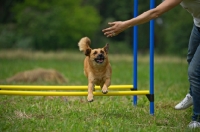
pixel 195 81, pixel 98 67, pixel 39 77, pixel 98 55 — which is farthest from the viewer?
pixel 39 77

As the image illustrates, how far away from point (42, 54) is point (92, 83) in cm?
1713

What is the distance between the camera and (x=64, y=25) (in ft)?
97.2

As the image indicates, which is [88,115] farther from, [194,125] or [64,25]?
[64,25]

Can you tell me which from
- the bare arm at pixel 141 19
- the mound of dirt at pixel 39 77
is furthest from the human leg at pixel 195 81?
the mound of dirt at pixel 39 77

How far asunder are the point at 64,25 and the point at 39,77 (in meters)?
19.4

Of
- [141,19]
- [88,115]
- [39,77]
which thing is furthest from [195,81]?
[39,77]

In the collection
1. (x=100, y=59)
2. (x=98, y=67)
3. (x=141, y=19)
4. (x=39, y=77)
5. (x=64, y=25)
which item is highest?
(x=64, y=25)

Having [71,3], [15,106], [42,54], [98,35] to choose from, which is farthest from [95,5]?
[15,106]

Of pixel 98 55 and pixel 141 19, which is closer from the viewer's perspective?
pixel 141 19

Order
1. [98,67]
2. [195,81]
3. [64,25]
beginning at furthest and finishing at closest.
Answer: [64,25], [98,67], [195,81]

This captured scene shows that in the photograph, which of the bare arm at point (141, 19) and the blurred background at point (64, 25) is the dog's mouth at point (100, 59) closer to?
Answer: the bare arm at point (141, 19)

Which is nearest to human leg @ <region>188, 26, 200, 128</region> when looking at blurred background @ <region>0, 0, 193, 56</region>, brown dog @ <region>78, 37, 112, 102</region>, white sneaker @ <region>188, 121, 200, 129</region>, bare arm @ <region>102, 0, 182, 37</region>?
white sneaker @ <region>188, 121, 200, 129</region>

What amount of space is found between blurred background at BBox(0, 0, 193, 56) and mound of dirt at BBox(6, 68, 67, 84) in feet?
50.1

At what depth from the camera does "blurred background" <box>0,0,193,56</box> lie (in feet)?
91.3
